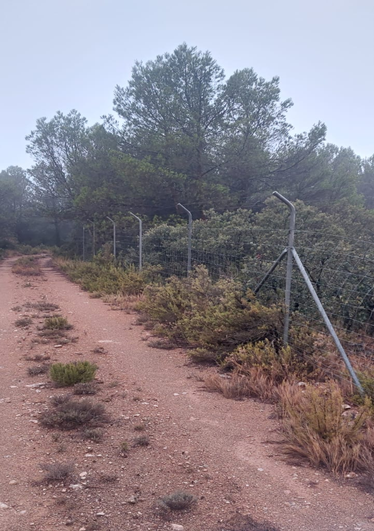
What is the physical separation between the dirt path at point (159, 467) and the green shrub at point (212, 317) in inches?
21.4

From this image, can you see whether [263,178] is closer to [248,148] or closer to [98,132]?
[248,148]

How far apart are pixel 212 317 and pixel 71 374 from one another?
6.72 ft

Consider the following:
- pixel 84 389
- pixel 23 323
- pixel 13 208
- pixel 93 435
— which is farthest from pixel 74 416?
pixel 13 208

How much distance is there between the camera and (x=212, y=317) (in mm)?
6555

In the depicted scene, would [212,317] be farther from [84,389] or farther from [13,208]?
[13,208]

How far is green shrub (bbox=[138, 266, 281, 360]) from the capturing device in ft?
19.8

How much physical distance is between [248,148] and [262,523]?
54.3 feet

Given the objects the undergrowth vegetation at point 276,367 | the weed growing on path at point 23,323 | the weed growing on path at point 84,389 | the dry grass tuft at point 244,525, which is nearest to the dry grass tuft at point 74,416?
the undergrowth vegetation at point 276,367

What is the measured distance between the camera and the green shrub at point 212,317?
6043 millimetres

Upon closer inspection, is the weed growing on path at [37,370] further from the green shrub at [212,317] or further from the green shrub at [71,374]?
the green shrub at [212,317]

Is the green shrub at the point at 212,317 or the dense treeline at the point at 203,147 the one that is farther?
the dense treeline at the point at 203,147

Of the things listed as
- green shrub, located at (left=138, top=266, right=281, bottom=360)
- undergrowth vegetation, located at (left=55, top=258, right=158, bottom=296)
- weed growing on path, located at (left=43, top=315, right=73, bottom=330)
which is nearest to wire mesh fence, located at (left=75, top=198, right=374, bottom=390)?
green shrub, located at (left=138, top=266, right=281, bottom=360)

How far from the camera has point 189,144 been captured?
1827 cm

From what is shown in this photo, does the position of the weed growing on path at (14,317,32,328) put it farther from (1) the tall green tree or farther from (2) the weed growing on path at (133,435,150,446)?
(1) the tall green tree
